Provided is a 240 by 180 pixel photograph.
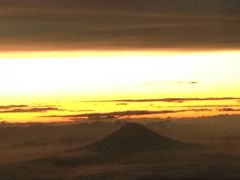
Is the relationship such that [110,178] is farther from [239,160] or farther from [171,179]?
[239,160]

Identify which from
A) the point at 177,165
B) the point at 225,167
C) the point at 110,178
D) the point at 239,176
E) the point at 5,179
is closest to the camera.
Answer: the point at 239,176

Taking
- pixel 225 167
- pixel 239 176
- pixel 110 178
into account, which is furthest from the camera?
pixel 225 167

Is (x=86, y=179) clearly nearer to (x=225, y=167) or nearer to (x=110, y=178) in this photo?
(x=110, y=178)

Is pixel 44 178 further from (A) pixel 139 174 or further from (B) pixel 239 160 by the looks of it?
(B) pixel 239 160

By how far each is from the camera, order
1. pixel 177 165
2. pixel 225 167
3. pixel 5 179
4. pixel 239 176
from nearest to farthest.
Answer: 1. pixel 239 176
2. pixel 5 179
3. pixel 225 167
4. pixel 177 165

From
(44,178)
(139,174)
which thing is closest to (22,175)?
(44,178)

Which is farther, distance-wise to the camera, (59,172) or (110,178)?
(59,172)

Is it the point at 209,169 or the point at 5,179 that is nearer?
the point at 5,179

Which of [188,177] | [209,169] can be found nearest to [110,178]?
[188,177]

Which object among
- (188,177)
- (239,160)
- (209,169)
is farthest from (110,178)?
(239,160)

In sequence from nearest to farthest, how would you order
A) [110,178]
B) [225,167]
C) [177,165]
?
[110,178], [225,167], [177,165]
